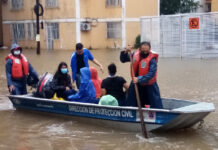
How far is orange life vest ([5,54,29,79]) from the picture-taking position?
30.9 ft

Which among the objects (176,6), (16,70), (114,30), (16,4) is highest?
(16,4)

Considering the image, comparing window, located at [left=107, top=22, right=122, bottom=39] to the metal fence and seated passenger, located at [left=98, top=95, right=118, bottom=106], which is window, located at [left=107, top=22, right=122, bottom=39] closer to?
the metal fence

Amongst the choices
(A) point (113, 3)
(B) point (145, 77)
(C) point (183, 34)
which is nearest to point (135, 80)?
(B) point (145, 77)

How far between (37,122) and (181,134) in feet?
10.2

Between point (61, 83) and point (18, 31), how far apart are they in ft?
84.7

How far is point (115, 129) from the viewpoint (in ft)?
25.8

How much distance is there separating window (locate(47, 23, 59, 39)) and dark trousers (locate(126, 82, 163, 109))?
24206mm

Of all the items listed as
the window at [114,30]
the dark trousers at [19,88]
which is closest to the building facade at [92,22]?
the window at [114,30]

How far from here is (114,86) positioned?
7898 mm

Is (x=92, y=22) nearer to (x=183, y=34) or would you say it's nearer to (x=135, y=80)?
(x=183, y=34)

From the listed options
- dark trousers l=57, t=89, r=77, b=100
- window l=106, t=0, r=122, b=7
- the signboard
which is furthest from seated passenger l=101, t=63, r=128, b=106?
window l=106, t=0, r=122, b=7

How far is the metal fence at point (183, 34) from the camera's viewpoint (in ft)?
62.6

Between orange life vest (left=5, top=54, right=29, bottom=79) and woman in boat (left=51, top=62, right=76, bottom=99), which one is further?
orange life vest (left=5, top=54, right=29, bottom=79)

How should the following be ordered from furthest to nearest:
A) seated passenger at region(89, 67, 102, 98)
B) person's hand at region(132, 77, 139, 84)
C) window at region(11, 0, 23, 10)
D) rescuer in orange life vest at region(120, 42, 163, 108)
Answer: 1. window at region(11, 0, 23, 10)
2. seated passenger at region(89, 67, 102, 98)
3. rescuer in orange life vest at region(120, 42, 163, 108)
4. person's hand at region(132, 77, 139, 84)
